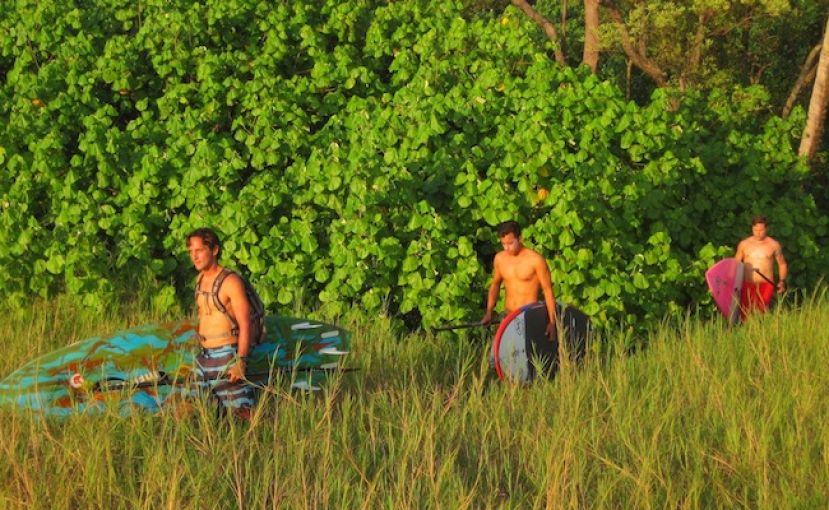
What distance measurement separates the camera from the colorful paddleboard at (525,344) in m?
9.53

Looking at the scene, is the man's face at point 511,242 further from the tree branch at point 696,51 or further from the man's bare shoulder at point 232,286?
the tree branch at point 696,51

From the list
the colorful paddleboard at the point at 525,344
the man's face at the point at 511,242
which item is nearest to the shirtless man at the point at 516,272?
the man's face at the point at 511,242

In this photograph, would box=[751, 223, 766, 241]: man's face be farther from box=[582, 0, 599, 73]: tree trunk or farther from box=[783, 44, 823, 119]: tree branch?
box=[783, 44, 823, 119]: tree branch

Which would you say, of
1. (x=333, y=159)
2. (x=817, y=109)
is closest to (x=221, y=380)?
(x=333, y=159)

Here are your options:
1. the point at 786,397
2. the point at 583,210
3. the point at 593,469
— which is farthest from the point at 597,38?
the point at 593,469

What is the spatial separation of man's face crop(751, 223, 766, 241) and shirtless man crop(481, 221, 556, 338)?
3.98m

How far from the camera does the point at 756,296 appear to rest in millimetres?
13719

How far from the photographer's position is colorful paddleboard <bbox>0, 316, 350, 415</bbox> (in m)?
7.95

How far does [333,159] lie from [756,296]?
16.2 feet

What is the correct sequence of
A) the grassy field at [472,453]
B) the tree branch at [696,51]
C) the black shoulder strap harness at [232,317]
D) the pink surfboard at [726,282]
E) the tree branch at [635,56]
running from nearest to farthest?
the grassy field at [472,453] < the black shoulder strap harness at [232,317] < the pink surfboard at [726,282] < the tree branch at [635,56] < the tree branch at [696,51]

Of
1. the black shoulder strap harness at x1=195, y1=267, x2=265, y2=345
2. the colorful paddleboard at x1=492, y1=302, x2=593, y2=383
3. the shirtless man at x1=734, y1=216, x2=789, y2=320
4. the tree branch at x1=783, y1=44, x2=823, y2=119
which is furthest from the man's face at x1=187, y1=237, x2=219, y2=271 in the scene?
the tree branch at x1=783, y1=44, x2=823, y2=119

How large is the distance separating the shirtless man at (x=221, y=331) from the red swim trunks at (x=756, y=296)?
6.99m

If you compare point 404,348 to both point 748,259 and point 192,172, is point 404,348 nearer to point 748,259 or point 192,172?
point 192,172

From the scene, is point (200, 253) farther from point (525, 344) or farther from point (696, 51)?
point (696, 51)
